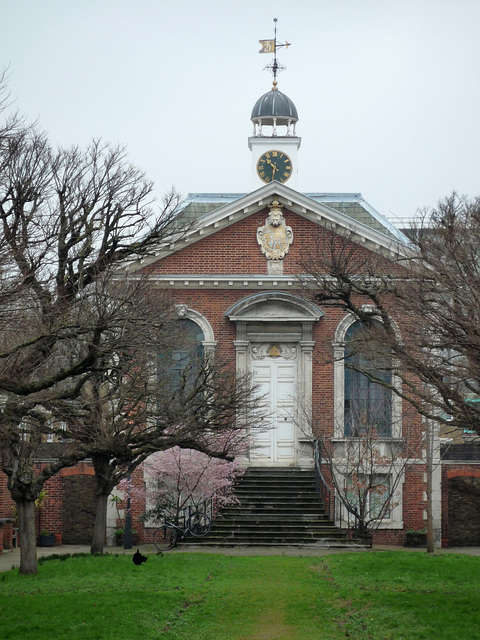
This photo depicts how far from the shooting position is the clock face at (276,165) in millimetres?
38312

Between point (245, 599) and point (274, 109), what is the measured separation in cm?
2657

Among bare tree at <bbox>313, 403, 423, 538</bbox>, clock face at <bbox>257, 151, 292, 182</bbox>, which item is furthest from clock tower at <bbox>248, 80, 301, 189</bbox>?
bare tree at <bbox>313, 403, 423, 538</bbox>

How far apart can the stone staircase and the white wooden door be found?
592mm

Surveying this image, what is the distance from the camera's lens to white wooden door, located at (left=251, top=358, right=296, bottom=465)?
28297 millimetres

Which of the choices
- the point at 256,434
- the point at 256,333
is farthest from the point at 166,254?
the point at 256,434

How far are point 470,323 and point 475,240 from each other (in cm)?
277

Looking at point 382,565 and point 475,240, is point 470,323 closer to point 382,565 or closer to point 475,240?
point 475,240

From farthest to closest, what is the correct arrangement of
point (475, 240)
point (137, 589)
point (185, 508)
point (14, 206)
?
point (185, 508)
point (137, 589)
point (475, 240)
point (14, 206)

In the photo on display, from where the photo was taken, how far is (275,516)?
83.8 feet

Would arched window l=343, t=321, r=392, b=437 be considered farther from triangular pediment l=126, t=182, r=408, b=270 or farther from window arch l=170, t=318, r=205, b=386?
window arch l=170, t=318, r=205, b=386

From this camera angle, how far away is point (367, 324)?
51.4ft

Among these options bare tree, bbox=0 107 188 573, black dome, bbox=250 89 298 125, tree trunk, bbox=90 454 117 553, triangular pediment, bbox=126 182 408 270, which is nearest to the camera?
bare tree, bbox=0 107 188 573

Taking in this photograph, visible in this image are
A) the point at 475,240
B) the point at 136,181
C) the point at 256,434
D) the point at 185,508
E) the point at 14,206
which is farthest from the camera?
the point at 256,434

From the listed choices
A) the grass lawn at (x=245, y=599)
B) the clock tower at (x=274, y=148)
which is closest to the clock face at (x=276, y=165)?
the clock tower at (x=274, y=148)
